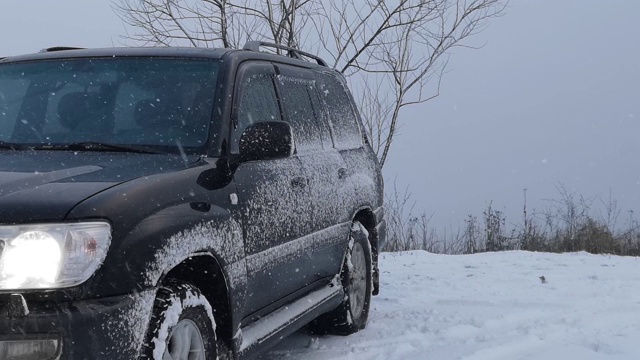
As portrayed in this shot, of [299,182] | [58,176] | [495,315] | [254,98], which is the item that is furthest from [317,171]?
[495,315]

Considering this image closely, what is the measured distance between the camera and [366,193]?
618cm

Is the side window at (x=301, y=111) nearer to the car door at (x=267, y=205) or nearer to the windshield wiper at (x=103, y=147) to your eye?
the car door at (x=267, y=205)

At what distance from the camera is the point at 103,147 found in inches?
147

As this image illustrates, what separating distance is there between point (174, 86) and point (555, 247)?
9.21m

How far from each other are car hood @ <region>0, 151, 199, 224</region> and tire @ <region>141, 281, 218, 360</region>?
50cm

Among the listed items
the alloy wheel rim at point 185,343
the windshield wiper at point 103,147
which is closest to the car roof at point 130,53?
the windshield wiper at point 103,147

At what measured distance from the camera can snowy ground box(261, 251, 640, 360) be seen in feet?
17.3

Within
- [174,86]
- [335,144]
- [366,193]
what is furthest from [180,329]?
[366,193]

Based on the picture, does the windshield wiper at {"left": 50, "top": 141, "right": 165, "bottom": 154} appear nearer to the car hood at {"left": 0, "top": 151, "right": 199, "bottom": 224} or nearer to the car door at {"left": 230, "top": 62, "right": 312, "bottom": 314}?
the car hood at {"left": 0, "top": 151, "right": 199, "bottom": 224}

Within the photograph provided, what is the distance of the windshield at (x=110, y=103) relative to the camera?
→ 12.7 ft

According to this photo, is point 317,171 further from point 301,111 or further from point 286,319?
point 286,319

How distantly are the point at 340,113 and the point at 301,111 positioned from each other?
998mm

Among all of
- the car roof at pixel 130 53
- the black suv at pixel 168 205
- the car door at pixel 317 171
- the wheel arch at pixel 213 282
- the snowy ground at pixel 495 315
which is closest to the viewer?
the black suv at pixel 168 205

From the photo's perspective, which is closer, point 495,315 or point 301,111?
point 301,111
